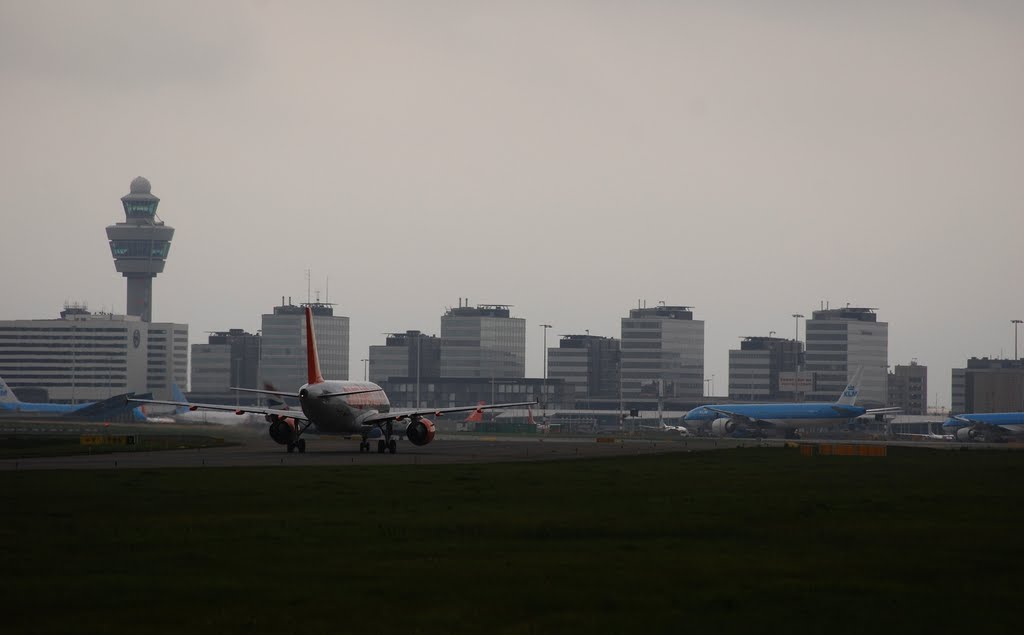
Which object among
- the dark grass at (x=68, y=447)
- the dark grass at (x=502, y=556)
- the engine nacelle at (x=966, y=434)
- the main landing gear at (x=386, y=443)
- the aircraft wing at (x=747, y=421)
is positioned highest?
the dark grass at (x=502, y=556)

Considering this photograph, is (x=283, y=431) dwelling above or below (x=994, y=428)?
above

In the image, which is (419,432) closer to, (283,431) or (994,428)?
(283,431)

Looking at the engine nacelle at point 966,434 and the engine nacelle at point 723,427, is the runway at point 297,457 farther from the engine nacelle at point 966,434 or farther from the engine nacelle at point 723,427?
the engine nacelle at point 966,434

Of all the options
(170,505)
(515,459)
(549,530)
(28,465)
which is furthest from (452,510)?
(515,459)

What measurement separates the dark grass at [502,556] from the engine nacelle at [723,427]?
120789 mm

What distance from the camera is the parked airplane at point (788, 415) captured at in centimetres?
16600

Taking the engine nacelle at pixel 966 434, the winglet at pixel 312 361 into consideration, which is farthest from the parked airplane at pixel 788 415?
the winglet at pixel 312 361

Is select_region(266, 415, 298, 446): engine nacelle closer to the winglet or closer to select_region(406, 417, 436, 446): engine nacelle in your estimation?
the winglet

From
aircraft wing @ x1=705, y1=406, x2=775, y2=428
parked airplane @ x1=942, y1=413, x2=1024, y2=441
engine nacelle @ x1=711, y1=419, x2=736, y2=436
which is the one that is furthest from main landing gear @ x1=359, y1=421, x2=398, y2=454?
parked airplane @ x1=942, y1=413, x2=1024, y2=441

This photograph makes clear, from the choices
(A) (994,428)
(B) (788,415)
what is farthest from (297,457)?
(A) (994,428)

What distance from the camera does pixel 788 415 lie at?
6604 inches

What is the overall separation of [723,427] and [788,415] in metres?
8.97

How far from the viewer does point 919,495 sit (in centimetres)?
4556

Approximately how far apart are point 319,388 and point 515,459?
12.3 m
